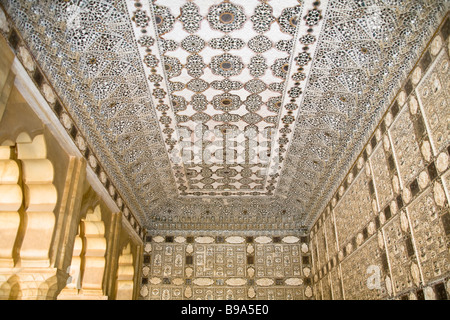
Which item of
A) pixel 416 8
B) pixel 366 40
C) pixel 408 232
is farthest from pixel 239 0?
pixel 408 232

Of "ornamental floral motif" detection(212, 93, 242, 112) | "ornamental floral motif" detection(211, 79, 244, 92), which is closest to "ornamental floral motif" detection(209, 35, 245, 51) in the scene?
"ornamental floral motif" detection(211, 79, 244, 92)

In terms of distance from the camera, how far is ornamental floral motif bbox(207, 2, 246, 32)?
425cm

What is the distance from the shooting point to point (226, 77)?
5270mm

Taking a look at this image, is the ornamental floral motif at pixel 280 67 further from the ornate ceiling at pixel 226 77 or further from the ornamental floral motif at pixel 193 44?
the ornamental floral motif at pixel 193 44

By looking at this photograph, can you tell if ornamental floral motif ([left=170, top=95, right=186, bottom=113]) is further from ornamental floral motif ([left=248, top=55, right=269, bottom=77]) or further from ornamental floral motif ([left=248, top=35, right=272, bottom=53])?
ornamental floral motif ([left=248, top=35, right=272, bottom=53])

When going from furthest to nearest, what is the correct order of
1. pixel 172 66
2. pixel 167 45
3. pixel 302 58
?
pixel 172 66 → pixel 302 58 → pixel 167 45

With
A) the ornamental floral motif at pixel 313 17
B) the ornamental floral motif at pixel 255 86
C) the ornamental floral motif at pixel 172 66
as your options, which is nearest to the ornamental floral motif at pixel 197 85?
the ornamental floral motif at pixel 172 66

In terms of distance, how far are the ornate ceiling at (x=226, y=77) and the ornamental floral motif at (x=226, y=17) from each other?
12mm

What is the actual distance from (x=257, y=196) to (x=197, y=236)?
177cm

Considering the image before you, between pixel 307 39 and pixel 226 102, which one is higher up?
pixel 226 102

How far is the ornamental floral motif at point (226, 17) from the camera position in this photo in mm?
4254

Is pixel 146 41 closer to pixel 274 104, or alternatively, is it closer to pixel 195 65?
pixel 195 65

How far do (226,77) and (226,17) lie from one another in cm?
102

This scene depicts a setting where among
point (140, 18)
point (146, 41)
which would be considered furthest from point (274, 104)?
point (140, 18)
